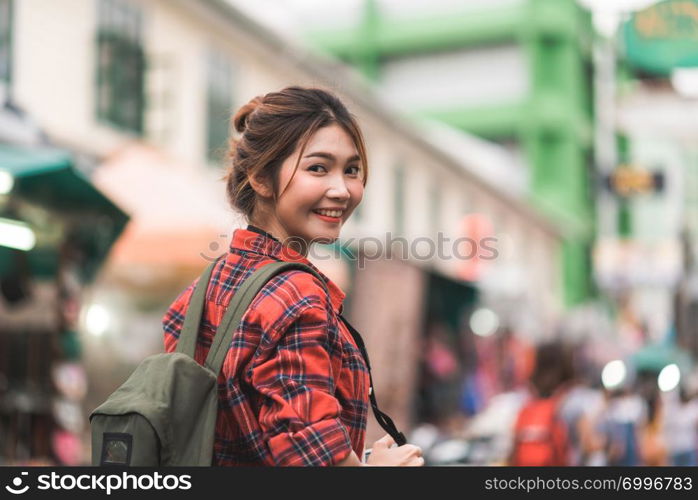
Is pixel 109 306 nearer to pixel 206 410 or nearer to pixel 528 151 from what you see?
pixel 206 410

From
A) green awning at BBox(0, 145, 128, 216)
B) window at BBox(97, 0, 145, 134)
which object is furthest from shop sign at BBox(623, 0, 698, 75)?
window at BBox(97, 0, 145, 134)

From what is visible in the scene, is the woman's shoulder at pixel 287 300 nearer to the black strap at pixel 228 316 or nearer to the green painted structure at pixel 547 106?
the black strap at pixel 228 316

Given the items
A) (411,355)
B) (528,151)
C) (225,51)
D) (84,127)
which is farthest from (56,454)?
(528,151)

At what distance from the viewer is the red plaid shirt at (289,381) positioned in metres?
1.76

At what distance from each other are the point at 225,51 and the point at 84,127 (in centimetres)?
436

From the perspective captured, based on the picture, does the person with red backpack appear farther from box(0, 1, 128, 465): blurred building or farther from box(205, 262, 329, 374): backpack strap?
box(205, 262, 329, 374): backpack strap

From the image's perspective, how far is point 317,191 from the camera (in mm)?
2020

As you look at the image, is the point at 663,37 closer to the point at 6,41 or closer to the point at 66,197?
the point at 66,197

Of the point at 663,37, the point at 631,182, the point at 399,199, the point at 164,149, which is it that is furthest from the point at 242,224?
the point at 399,199

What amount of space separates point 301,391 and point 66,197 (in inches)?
220

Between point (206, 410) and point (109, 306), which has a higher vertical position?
point (109, 306)

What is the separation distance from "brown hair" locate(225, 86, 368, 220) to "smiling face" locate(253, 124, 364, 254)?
16 mm

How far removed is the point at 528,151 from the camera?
3784 centimetres

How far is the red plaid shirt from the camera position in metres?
1.76
